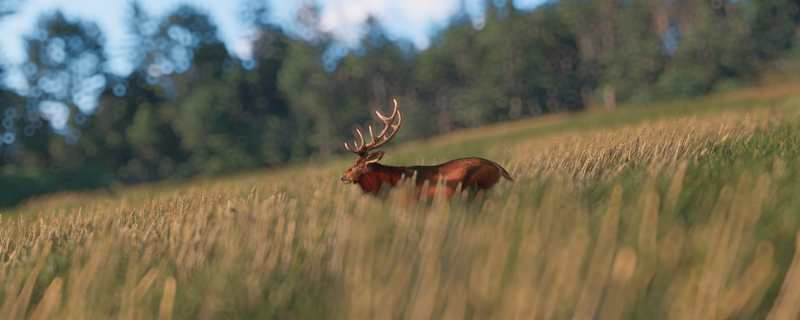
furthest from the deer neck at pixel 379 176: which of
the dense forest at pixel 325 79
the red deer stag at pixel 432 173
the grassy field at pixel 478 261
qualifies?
the dense forest at pixel 325 79

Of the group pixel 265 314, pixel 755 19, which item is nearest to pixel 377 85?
pixel 755 19

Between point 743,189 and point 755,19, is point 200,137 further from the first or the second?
point 755,19

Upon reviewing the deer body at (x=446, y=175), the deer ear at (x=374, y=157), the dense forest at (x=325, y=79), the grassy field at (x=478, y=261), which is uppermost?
the dense forest at (x=325, y=79)

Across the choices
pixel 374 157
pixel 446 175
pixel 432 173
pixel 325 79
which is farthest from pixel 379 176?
pixel 325 79

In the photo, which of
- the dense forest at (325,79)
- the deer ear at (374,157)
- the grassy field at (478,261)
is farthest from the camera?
the dense forest at (325,79)

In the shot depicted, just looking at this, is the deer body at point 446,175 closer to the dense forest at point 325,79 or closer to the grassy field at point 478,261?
the grassy field at point 478,261

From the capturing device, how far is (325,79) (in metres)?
51.4

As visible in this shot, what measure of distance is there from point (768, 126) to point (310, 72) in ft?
162

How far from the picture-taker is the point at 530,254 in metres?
2.50

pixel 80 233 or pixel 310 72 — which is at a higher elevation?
pixel 310 72

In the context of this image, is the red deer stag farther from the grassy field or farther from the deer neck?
the grassy field

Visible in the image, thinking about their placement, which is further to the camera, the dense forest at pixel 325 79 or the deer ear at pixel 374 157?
the dense forest at pixel 325 79

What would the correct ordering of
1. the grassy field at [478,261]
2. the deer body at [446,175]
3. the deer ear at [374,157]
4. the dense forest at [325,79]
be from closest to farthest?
the grassy field at [478,261] → the deer body at [446,175] → the deer ear at [374,157] → the dense forest at [325,79]

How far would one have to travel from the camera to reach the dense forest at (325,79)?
44.2 meters
